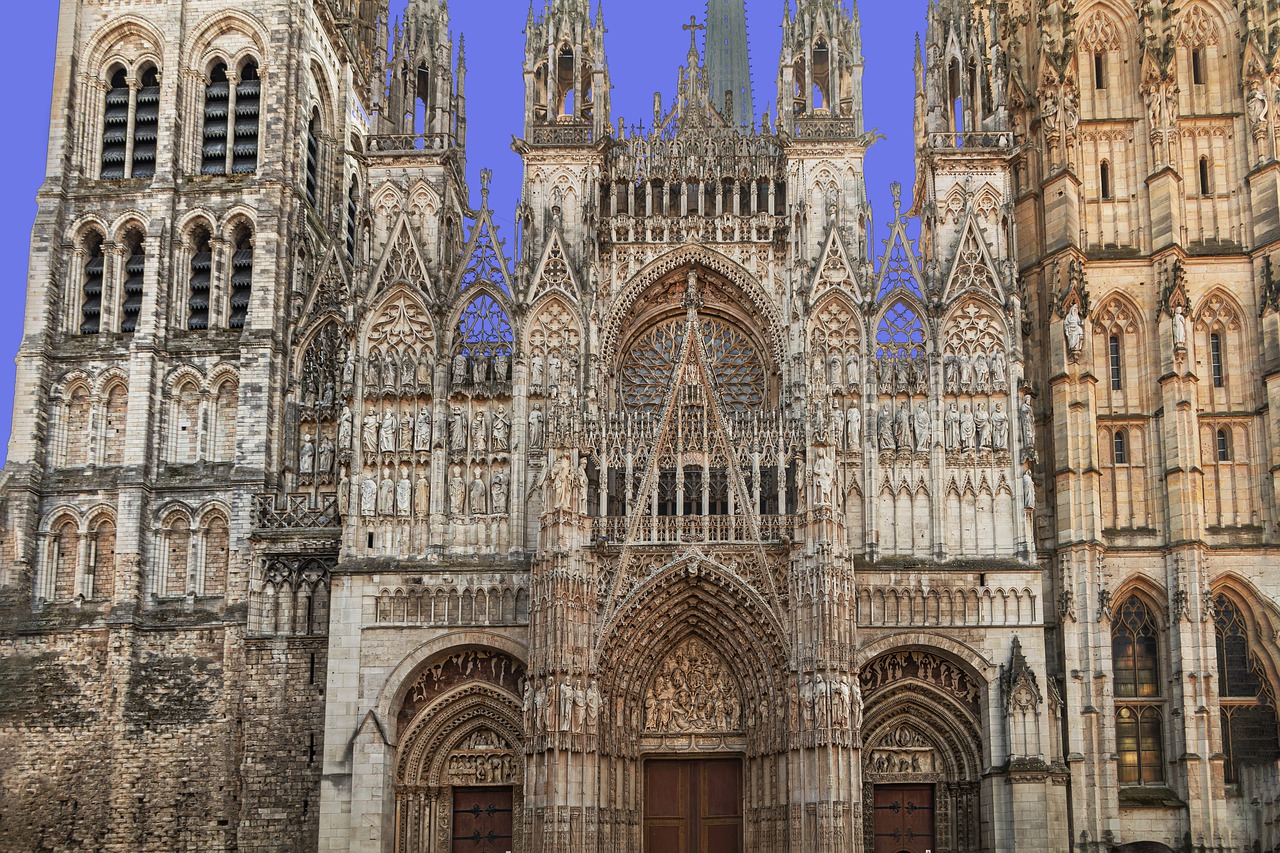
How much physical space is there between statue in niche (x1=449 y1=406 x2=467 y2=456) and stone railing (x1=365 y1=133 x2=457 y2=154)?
7355 mm

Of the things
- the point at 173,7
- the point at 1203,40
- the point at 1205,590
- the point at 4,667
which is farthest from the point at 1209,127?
the point at 4,667

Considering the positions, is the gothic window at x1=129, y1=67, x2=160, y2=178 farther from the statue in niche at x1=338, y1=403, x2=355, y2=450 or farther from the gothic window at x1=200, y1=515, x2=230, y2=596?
the gothic window at x1=200, y1=515, x2=230, y2=596

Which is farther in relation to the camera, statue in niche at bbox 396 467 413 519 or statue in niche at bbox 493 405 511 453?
statue in niche at bbox 493 405 511 453

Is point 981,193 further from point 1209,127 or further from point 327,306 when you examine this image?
point 327,306

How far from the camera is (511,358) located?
37344 mm

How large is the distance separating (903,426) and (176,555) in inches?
735

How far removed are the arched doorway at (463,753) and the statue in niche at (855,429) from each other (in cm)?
969

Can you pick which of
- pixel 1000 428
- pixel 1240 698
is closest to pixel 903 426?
pixel 1000 428

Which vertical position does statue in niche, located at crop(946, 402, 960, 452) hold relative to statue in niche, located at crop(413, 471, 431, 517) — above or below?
above

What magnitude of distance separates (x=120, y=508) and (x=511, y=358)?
10.6 m

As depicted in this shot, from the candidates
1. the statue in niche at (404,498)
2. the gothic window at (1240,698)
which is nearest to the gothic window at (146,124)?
the statue in niche at (404,498)

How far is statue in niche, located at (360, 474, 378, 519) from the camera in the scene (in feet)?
118

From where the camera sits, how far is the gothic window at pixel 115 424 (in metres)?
38.2

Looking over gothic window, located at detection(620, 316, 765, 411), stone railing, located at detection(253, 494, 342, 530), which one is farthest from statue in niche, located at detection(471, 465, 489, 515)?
gothic window, located at detection(620, 316, 765, 411)
